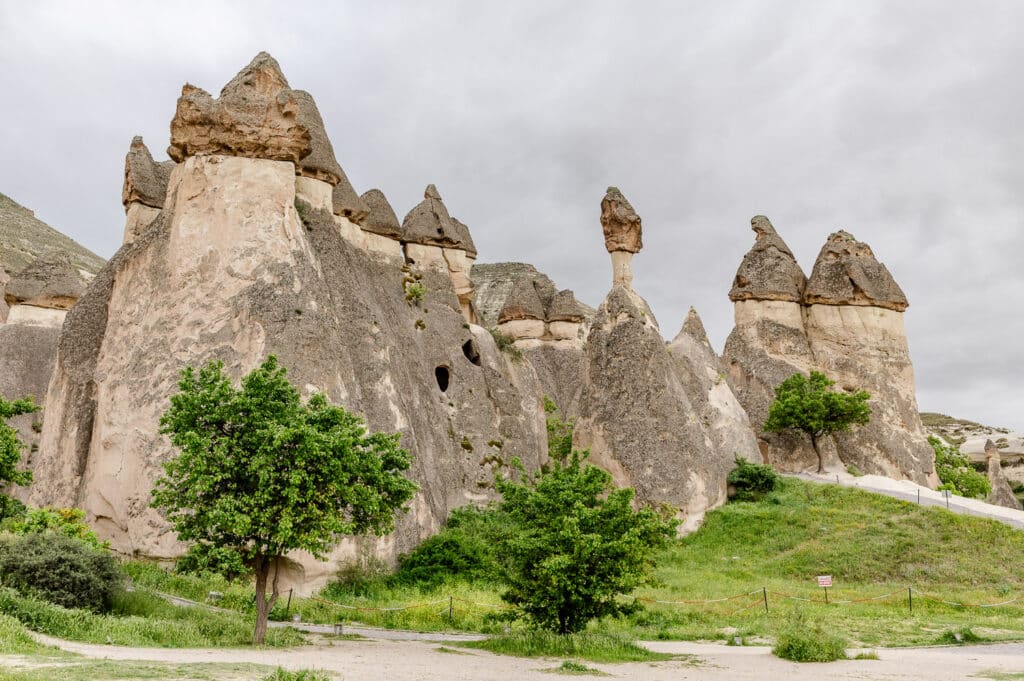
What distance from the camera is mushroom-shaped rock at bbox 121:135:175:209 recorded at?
82.9 feet

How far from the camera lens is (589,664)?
11266 millimetres

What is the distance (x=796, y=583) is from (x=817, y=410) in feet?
41.6

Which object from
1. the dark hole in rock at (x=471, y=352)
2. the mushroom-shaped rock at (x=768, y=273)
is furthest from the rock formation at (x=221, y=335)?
the mushroom-shaped rock at (x=768, y=273)

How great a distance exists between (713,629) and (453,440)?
1268 centimetres

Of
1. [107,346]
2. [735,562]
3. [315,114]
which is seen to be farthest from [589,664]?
[315,114]

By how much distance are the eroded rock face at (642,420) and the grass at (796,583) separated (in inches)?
62.4

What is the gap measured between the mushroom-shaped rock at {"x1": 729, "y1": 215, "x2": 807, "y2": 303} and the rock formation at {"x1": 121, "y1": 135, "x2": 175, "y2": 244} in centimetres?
2610

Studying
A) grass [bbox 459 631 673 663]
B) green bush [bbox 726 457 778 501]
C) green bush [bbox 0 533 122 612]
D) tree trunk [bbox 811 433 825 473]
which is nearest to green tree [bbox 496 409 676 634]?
grass [bbox 459 631 673 663]

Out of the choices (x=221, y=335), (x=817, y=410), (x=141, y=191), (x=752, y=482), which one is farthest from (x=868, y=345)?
(x=141, y=191)

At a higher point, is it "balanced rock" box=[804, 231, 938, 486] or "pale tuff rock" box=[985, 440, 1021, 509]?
"balanced rock" box=[804, 231, 938, 486]

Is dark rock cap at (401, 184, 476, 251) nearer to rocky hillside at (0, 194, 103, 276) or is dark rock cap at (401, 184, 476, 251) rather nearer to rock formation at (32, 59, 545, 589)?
rock formation at (32, 59, 545, 589)

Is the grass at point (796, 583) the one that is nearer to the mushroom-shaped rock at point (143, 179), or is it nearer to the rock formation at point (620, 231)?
the rock formation at point (620, 231)

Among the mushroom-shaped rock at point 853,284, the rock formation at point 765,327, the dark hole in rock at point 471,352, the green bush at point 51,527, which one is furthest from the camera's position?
the mushroom-shaped rock at point 853,284

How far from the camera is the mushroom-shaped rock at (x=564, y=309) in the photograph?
4322 cm
